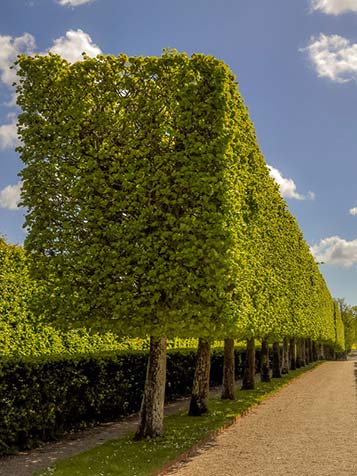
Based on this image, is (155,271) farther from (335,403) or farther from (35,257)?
(335,403)

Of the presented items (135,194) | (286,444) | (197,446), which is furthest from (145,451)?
(135,194)

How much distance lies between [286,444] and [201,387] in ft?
16.2

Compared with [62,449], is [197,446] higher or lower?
higher

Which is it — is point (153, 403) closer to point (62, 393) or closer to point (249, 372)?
point (62, 393)

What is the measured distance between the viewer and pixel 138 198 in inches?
540

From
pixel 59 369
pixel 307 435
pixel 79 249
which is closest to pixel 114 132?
pixel 79 249

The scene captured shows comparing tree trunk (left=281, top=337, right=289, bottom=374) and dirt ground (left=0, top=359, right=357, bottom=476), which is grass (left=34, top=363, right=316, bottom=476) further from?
tree trunk (left=281, top=337, right=289, bottom=374)

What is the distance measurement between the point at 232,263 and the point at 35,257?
5089 millimetres

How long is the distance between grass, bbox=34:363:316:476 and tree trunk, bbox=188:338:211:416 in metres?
0.37

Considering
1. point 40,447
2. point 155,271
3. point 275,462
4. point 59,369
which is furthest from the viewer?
point 59,369

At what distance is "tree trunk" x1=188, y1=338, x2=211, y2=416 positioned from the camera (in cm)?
1766

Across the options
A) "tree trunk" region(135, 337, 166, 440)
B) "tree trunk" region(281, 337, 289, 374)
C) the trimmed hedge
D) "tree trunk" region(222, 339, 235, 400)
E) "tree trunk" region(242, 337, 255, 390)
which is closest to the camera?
the trimmed hedge

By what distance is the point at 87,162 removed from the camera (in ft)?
44.8

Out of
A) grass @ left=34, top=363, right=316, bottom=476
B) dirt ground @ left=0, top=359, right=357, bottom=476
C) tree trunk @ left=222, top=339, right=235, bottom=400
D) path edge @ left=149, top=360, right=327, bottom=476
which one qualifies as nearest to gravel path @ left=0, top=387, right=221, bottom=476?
dirt ground @ left=0, top=359, right=357, bottom=476
